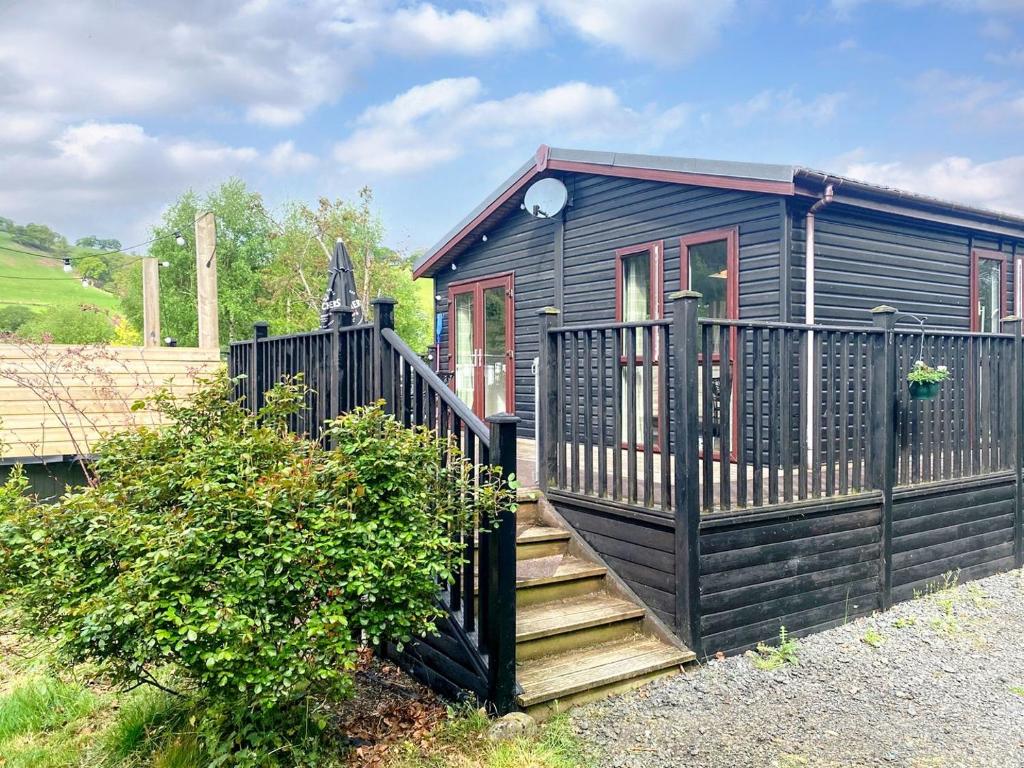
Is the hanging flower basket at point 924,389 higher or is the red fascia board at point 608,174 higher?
the red fascia board at point 608,174

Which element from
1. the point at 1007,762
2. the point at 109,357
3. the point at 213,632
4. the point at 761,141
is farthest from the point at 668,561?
the point at 761,141

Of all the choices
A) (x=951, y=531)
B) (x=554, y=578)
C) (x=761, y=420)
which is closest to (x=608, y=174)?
(x=761, y=420)

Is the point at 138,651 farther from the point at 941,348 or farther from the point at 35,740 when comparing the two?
the point at 941,348

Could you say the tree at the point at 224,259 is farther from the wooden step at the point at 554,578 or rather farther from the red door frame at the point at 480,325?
the wooden step at the point at 554,578

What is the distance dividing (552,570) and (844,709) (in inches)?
59.0

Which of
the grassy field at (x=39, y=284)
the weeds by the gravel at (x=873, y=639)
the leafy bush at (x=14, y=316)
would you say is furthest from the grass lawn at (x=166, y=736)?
the grassy field at (x=39, y=284)

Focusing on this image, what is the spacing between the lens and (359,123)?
46.2m

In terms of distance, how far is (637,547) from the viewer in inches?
146

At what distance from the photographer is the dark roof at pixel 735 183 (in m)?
5.46

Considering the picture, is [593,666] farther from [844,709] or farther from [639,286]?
[639,286]

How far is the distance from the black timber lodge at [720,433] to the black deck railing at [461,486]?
0.01m

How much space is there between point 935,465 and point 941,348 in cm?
A: 83

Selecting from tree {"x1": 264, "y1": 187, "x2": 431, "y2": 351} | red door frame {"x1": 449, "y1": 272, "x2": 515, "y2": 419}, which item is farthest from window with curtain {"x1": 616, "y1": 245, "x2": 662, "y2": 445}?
tree {"x1": 264, "y1": 187, "x2": 431, "y2": 351}

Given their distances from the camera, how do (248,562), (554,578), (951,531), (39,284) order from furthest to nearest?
(39,284)
(951,531)
(554,578)
(248,562)
